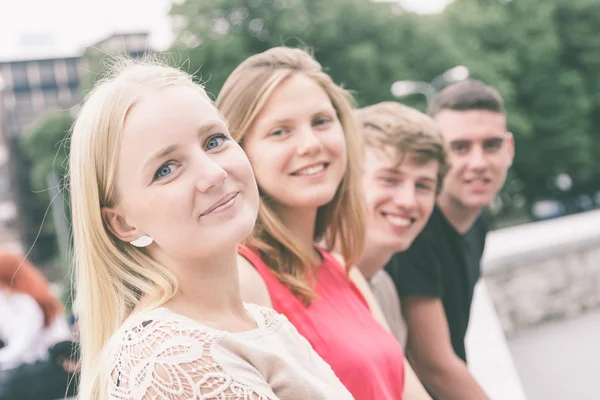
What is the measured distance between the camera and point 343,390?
146 cm

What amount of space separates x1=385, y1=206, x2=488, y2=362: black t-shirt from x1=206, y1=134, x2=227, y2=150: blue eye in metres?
1.58

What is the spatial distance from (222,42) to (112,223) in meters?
21.2

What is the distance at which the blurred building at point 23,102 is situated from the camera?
4722 centimetres

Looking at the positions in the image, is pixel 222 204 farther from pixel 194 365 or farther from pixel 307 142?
pixel 307 142

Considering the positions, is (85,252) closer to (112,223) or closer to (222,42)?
(112,223)

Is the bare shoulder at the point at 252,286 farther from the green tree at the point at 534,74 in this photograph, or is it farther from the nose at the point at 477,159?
the green tree at the point at 534,74

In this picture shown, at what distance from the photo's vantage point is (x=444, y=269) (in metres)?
3.01

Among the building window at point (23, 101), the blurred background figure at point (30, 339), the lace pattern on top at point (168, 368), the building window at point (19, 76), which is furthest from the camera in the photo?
the building window at point (19, 76)

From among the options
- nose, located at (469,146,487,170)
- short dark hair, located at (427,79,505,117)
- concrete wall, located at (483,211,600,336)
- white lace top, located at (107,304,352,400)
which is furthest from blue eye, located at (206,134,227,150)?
concrete wall, located at (483,211,600,336)

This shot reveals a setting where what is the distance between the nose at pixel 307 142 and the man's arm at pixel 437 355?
0.99 m

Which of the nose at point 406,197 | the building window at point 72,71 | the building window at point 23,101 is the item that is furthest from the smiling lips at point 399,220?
the building window at point 72,71

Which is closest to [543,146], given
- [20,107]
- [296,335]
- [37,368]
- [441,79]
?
[441,79]

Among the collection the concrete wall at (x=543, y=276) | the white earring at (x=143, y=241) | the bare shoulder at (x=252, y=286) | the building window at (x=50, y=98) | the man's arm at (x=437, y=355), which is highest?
the white earring at (x=143, y=241)

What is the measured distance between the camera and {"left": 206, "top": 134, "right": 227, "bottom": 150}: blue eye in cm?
137
